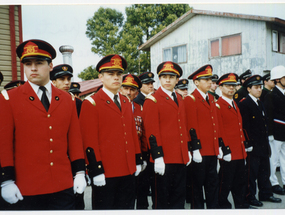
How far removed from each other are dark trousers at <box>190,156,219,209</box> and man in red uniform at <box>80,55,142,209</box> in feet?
3.82

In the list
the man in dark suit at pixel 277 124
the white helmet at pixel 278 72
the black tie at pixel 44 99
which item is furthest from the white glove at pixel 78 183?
the man in dark suit at pixel 277 124

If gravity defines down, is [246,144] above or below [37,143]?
below

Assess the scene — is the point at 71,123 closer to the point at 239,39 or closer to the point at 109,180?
the point at 109,180

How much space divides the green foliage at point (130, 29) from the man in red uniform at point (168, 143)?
1.45m

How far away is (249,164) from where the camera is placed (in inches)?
171

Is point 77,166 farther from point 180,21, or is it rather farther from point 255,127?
point 180,21

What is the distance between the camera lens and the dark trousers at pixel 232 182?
383cm

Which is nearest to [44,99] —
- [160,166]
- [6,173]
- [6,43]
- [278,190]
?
[6,173]

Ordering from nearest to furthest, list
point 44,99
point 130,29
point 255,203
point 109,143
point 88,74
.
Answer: point 44,99 → point 109,143 → point 255,203 → point 88,74 → point 130,29

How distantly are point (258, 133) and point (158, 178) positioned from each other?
2.25 meters

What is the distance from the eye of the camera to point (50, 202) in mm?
2348

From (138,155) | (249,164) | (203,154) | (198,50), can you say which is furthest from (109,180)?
(198,50)

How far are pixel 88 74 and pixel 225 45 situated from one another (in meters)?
3.62

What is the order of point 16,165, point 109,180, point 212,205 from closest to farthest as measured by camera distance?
point 16,165
point 109,180
point 212,205
